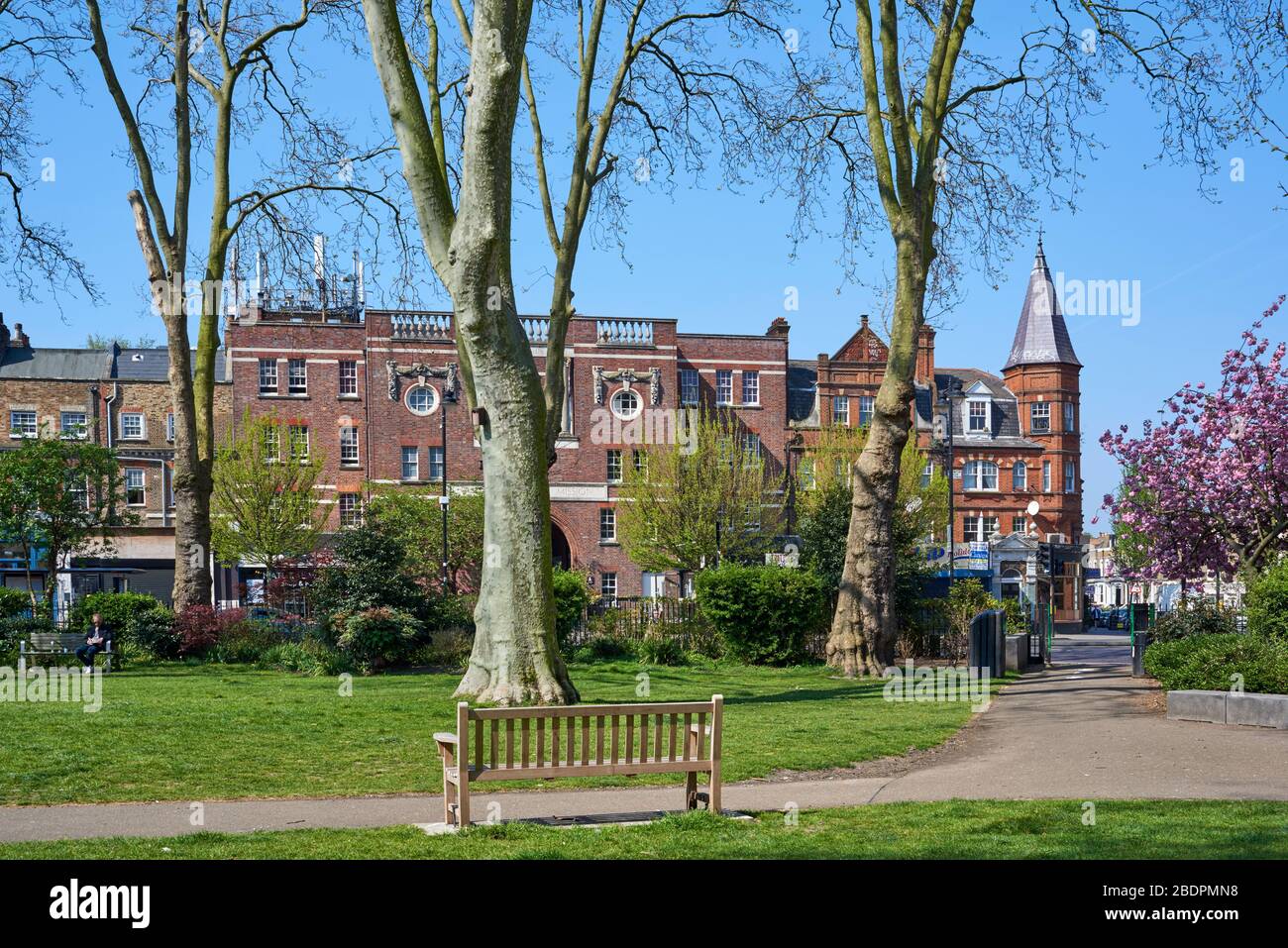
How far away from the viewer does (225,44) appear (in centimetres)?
2627

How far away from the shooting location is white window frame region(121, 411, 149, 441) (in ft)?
202

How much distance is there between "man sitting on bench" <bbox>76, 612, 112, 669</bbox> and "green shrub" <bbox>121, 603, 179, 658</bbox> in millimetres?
739

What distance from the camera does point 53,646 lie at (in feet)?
75.0

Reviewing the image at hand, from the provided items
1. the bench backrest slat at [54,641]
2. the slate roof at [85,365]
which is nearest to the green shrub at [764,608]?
the bench backrest slat at [54,641]

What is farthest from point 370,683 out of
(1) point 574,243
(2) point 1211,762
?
(2) point 1211,762

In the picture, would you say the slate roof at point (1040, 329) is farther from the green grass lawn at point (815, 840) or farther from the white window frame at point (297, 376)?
the green grass lawn at point (815, 840)

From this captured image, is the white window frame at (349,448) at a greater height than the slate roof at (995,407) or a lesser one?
lesser

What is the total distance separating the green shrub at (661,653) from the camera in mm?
25703

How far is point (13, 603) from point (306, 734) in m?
15.3

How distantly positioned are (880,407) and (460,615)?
9.03 m

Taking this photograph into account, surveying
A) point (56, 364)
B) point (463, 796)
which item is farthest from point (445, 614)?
point (56, 364)

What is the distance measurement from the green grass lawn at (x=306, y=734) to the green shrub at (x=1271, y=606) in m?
4.31

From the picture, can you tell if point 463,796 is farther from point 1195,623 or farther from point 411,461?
point 411,461

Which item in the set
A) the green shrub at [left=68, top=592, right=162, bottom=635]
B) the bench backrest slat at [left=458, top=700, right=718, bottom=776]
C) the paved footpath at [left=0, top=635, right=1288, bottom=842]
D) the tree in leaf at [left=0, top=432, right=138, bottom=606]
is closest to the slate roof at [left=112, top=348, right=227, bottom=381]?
the tree in leaf at [left=0, top=432, right=138, bottom=606]
